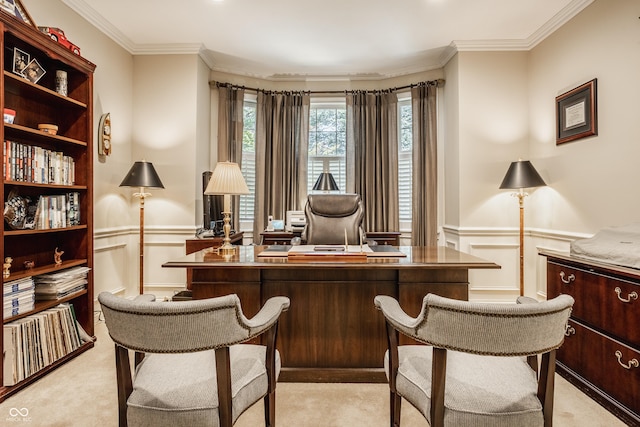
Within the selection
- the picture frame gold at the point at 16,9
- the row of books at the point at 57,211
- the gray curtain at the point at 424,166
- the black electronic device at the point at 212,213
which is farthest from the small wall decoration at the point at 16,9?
the gray curtain at the point at 424,166

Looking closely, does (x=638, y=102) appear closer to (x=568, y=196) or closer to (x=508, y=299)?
(x=568, y=196)

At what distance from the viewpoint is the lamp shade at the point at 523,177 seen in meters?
3.26

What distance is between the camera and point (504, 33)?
361cm

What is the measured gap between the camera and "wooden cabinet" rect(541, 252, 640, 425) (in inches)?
68.4

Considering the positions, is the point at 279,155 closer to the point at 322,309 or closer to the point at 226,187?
the point at 226,187

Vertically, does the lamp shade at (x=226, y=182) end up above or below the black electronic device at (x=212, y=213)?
above

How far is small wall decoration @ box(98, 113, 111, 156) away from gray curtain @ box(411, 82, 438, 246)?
3.31m

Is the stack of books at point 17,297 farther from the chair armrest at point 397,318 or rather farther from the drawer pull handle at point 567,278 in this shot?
the drawer pull handle at point 567,278

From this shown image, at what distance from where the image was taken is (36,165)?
2338 mm

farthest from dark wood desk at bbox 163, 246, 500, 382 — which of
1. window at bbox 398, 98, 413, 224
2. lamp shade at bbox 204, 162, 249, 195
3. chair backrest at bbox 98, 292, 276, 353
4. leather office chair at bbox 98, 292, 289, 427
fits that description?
window at bbox 398, 98, 413, 224

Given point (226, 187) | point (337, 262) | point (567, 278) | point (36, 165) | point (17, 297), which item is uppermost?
point (36, 165)

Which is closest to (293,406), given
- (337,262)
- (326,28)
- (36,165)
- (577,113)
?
Answer: (337,262)

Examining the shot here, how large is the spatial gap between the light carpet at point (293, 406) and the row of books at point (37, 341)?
0.11 meters

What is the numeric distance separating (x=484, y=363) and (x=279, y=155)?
3624 mm
